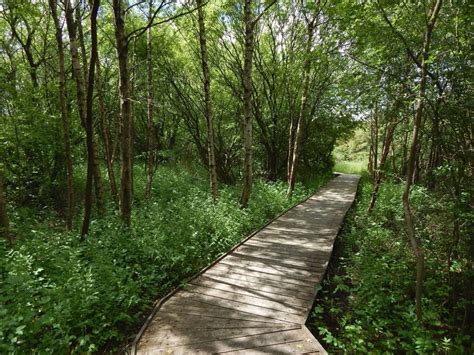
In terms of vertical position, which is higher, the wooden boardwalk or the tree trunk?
the tree trunk

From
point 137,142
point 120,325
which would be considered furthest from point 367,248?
point 137,142

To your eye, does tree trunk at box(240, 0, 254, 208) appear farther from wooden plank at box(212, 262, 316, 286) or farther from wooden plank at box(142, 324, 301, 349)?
wooden plank at box(142, 324, 301, 349)

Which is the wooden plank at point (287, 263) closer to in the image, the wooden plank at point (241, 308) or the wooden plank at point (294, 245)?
the wooden plank at point (294, 245)

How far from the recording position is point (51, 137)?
9.88 meters

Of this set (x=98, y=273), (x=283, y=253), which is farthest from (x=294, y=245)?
(x=98, y=273)

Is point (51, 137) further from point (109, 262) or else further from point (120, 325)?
point (120, 325)

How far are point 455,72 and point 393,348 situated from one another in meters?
3.29

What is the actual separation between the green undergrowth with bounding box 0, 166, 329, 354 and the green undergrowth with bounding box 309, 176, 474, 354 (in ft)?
8.04

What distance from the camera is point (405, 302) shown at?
378cm

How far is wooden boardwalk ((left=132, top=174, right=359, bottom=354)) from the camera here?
3121 millimetres

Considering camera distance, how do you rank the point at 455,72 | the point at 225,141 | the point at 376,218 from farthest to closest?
the point at 225,141 → the point at 376,218 → the point at 455,72

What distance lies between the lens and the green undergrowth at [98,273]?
9.82ft

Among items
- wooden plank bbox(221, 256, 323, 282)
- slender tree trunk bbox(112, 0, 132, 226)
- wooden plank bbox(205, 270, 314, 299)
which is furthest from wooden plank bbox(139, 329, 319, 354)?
slender tree trunk bbox(112, 0, 132, 226)

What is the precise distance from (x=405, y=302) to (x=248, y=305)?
7.11ft
